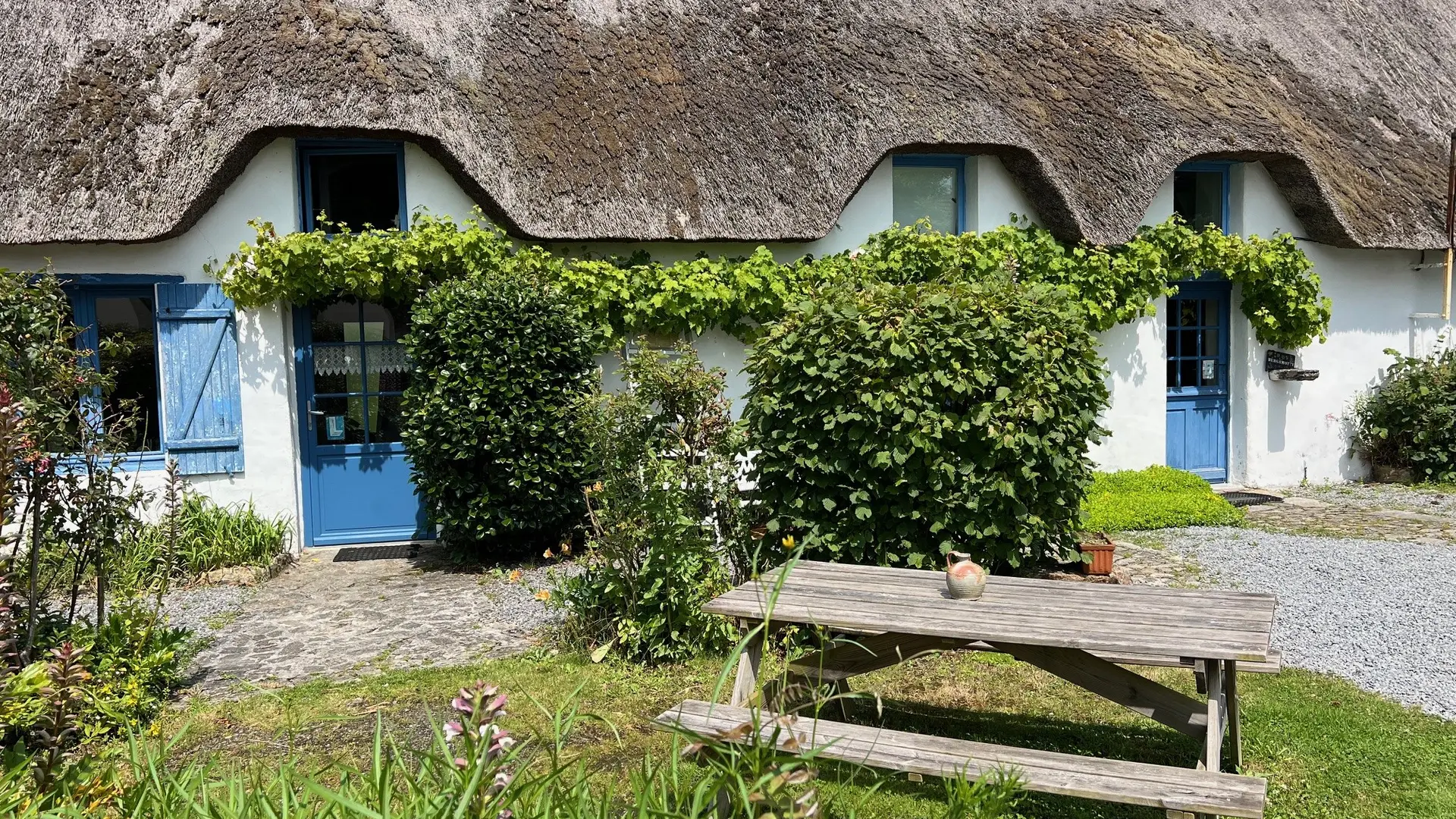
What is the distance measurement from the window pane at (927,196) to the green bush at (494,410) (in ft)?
10.6

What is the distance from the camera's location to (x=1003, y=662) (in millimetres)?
4793

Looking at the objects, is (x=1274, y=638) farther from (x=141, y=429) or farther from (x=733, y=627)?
(x=141, y=429)

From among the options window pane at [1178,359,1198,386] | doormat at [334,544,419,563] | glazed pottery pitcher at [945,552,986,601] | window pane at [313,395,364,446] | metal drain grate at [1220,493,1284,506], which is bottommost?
doormat at [334,544,419,563]

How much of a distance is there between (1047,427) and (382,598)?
152 inches

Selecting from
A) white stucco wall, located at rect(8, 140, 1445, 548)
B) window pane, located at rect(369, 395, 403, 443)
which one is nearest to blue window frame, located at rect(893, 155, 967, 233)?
white stucco wall, located at rect(8, 140, 1445, 548)

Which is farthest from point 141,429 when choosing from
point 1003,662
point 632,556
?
point 1003,662

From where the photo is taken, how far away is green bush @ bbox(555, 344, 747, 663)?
4.76 meters

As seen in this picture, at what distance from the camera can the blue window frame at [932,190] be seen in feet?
29.2

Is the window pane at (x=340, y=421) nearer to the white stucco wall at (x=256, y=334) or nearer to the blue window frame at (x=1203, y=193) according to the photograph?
the white stucco wall at (x=256, y=334)

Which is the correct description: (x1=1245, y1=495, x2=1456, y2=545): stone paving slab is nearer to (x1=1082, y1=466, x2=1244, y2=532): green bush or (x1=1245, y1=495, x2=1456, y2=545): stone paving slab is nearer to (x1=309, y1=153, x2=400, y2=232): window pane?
(x1=1082, y1=466, x2=1244, y2=532): green bush

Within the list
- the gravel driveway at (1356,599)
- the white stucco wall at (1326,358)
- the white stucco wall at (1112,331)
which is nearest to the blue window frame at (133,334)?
the white stucco wall at (1112,331)

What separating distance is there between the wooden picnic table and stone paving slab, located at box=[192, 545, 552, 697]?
1.96 m

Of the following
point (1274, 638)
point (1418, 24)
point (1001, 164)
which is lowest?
point (1274, 638)

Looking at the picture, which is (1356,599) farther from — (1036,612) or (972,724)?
Answer: (1036,612)
